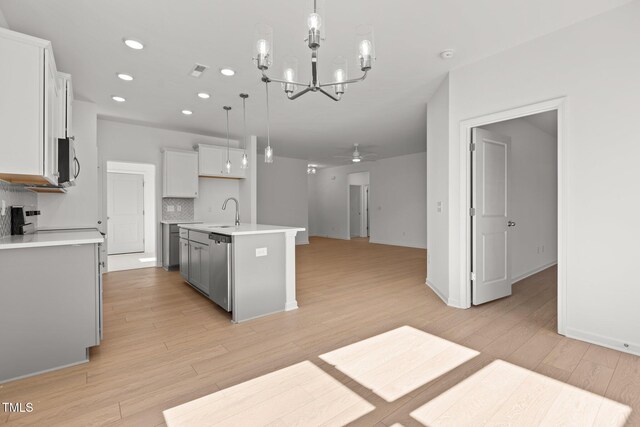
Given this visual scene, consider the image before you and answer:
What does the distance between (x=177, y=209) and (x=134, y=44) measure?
3.59 meters

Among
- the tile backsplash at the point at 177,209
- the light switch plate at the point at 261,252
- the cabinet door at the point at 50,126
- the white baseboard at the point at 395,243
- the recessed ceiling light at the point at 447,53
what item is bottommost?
the white baseboard at the point at 395,243

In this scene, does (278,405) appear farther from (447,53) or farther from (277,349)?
(447,53)

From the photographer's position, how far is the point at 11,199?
293cm

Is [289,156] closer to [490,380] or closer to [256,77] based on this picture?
[256,77]

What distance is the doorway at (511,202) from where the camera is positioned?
3.48 m

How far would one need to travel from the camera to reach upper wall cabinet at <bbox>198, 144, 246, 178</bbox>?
19.6 ft

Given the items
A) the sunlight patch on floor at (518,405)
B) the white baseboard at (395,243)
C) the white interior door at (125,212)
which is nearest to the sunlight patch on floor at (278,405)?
the sunlight patch on floor at (518,405)

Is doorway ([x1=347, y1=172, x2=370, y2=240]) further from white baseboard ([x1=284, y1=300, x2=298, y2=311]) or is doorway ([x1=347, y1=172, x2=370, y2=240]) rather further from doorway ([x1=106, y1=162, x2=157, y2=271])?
white baseboard ([x1=284, y1=300, x2=298, y2=311])

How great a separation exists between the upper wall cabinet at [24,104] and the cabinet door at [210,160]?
373 cm

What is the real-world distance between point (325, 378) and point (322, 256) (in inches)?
204

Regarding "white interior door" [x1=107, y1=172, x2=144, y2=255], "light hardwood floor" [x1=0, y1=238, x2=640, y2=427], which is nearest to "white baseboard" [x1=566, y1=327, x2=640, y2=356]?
"light hardwood floor" [x1=0, y1=238, x2=640, y2=427]

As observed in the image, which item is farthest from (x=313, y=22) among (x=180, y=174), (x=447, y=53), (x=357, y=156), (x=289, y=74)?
(x=357, y=156)

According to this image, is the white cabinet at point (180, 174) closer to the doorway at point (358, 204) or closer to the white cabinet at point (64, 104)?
the white cabinet at point (64, 104)

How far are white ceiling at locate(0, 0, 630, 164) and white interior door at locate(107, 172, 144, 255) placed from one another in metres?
3.41
